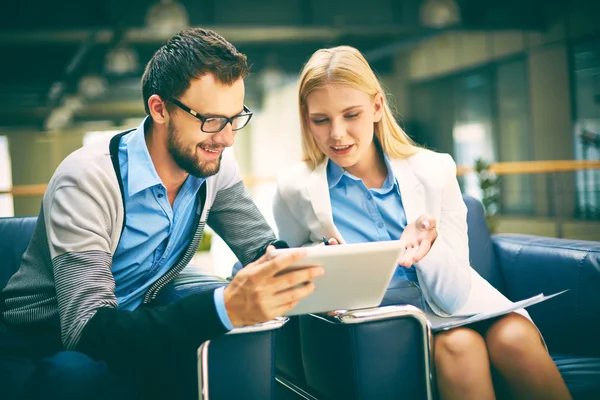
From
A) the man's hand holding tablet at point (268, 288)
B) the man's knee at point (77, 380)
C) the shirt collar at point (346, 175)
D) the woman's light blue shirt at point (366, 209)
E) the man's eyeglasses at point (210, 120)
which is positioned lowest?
the man's knee at point (77, 380)

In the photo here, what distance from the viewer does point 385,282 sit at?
148cm

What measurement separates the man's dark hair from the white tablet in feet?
1.96

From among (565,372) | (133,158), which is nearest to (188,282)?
(133,158)

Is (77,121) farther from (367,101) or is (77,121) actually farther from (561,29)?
(367,101)

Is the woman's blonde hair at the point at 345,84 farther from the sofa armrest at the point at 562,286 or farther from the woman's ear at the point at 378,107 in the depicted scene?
the sofa armrest at the point at 562,286

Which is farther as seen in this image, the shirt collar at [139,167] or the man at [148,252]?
the shirt collar at [139,167]

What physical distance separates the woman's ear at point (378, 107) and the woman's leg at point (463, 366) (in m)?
0.75

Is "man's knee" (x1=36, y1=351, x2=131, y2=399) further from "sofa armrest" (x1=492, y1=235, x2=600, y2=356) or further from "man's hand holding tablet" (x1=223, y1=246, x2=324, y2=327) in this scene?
"sofa armrest" (x1=492, y1=235, x2=600, y2=356)

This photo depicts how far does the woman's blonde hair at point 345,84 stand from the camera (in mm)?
1918

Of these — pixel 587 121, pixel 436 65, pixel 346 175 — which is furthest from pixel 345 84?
pixel 436 65

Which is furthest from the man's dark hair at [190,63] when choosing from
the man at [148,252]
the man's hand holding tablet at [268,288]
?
the man's hand holding tablet at [268,288]

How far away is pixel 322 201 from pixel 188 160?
47cm

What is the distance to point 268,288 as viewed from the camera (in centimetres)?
128

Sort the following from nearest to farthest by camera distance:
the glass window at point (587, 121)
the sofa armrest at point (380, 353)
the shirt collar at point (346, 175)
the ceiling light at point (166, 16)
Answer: the sofa armrest at point (380, 353)
the shirt collar at point (346, 175)
the ceiling light at point (166, 16)
the glass window at point (587, 121)
